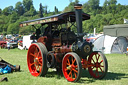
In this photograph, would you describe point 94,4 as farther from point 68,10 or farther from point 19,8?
point 19,8

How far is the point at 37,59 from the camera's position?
25.9 ft

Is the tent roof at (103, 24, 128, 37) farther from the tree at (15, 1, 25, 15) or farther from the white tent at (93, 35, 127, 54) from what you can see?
the tree at (15, 1, 25, 15)

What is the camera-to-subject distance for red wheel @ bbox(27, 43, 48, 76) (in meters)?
7.37

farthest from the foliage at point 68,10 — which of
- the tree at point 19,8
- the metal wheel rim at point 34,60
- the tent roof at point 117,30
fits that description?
the metal wheel rim at point 34,60

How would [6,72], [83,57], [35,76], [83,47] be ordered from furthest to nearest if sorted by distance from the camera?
[6,72] < [35,76] < [83,57] < [83,47]

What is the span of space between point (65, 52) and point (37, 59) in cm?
126

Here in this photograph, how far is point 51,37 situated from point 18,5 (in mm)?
197711

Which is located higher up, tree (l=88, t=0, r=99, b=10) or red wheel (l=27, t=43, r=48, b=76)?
tree (l=88, t=0, r=99, b=10)

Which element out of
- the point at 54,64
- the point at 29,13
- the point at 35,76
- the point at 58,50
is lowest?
the point at 35,76

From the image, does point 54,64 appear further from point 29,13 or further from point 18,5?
point 18,5

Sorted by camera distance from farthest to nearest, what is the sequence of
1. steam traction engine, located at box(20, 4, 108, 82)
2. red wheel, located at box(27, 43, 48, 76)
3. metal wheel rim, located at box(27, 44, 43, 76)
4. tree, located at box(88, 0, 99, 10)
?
tree, located at box(88, 0, 99, 10), metal wheel rim, located at box(27, 44, 43, 76), red wheel, located at box(27, 43, 48, 76), steam traction engine, located at box(20, 4, 108, 82)

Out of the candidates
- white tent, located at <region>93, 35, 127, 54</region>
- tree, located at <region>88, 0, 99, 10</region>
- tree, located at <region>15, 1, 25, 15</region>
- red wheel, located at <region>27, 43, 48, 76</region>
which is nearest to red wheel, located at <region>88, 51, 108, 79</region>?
red wheel, located at <region>27, 43, 48, 76</region>

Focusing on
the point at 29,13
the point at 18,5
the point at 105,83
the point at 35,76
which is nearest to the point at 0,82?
the point at 35,76

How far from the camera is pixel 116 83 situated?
20.9ft
